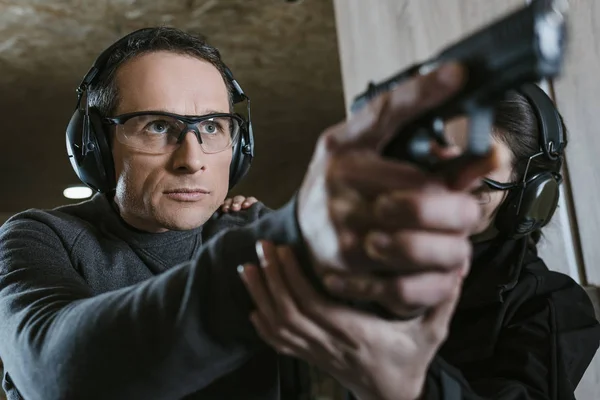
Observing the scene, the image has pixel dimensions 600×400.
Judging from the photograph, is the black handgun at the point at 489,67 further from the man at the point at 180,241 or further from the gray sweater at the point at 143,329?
the gray sweater at the point at 143,329

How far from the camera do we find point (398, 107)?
0.38 metres

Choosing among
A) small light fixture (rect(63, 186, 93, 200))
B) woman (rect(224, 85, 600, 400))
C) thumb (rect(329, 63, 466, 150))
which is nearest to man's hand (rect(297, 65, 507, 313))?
thumb (rect(329, 63, 466, 150))

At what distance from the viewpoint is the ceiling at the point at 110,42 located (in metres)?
2.57

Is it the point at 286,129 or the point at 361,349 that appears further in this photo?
the point at 286,129

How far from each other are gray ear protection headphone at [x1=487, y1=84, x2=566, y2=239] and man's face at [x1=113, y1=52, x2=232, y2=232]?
0.50 metres

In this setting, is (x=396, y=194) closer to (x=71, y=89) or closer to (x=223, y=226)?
(x=223, y=226)

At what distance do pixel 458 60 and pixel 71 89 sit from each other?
3268mm

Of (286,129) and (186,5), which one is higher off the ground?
(186,5)

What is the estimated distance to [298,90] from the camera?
12.0ft

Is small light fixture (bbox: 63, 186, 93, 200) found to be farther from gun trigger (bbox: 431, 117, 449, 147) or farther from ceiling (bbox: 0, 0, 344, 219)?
gun trigger (bbox: 431, 117, 449, 147)

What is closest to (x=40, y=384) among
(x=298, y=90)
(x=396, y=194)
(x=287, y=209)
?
(x=287, y=209)

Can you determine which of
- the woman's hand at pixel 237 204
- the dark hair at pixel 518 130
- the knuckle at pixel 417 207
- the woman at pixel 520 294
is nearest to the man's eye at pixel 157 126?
the woman's hand at pixel 237 204

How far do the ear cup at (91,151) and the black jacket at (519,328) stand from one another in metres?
0.69

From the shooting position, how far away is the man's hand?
38 centimetres
